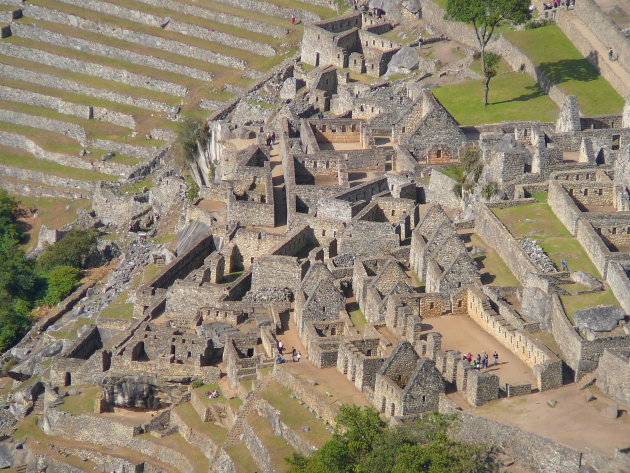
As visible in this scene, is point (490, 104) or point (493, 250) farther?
point (490, 104)

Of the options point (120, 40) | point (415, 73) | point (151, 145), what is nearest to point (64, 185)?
point (151, 145)

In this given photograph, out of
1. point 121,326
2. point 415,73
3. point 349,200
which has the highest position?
point 415,73

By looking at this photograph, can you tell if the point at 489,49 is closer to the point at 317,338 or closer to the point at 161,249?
the point at 161,249

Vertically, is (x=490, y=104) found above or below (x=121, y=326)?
above

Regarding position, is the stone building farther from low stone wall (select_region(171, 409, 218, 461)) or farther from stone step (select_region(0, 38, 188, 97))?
stone step (select_region(0, 38, 188, 97))

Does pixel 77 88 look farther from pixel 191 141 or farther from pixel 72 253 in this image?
pixel 72 253

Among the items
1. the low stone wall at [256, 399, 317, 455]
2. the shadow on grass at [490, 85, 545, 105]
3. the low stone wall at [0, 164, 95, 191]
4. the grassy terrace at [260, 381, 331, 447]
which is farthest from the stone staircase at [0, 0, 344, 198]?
the low stone wall at [256, 399, 317, 455]

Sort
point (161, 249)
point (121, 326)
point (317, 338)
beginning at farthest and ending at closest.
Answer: point (161, 249), point (121, 326), point (317, 338)
